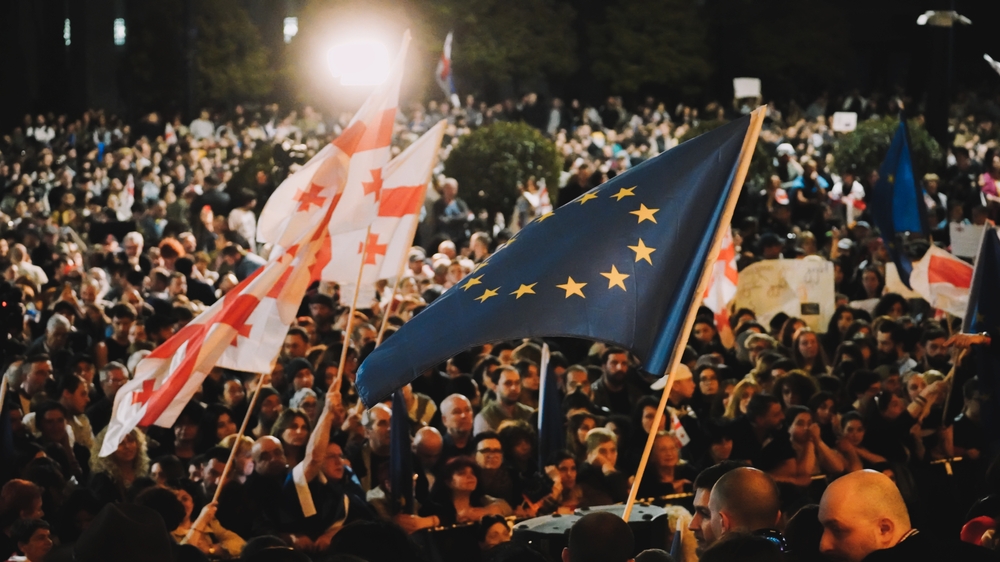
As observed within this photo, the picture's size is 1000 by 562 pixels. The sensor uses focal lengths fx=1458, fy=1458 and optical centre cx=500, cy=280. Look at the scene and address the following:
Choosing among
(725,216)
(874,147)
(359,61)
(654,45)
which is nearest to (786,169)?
(874,147)

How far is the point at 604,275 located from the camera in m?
5.89

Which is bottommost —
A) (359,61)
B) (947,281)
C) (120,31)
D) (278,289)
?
(947,281)

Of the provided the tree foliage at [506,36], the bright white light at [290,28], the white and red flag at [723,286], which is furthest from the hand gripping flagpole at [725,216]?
the bright white light at [290,28]

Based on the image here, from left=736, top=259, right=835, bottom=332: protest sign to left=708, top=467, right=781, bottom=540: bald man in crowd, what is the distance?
8.75 m

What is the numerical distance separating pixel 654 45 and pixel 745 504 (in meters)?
44.9

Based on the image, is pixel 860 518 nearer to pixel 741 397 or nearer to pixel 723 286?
pixel 741 397

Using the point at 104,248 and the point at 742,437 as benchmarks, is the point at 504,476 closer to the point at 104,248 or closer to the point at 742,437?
the point at 742,437

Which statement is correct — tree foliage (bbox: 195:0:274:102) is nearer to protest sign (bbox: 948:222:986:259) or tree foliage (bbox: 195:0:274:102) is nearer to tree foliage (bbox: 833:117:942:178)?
tree foliage (bbox: 833:117:942:178)

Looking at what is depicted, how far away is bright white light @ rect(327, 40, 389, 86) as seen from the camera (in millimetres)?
28266

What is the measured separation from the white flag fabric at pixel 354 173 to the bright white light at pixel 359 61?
62.5ft

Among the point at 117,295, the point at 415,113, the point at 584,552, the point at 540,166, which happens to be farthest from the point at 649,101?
the point at 584,552

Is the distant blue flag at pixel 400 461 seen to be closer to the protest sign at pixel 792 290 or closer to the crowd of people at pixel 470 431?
the crowd of people at pixel 470 431

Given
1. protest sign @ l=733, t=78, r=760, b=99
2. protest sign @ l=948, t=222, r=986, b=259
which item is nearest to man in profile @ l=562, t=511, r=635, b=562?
protest sign @ l=948, t=222, r=986, b=259

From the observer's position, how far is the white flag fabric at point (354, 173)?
8.88 m
